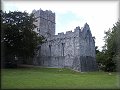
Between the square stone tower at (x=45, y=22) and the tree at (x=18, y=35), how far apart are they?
26690 mm

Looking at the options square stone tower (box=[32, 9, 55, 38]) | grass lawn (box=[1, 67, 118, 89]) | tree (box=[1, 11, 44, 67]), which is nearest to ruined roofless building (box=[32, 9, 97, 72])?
square stone tower (box=[32, 9, 55, 38])

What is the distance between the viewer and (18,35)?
41719mm

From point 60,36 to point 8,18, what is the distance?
62.5 ft

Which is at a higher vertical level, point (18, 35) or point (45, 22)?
point (45, 22)

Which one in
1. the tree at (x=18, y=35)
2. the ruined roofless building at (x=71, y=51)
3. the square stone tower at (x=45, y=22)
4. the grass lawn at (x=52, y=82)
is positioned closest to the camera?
the grass lawn at (x=52, y=82)

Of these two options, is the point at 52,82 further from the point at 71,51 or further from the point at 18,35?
the point at 71,51

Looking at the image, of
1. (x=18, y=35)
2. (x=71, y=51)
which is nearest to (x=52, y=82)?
(x=18, y=35)

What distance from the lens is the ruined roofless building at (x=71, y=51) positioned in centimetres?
5344

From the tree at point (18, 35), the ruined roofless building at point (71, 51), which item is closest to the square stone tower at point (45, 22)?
the ruined roofless building at point (71, 51)

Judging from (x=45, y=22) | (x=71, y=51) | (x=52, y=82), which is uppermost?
(x=45, y=22)

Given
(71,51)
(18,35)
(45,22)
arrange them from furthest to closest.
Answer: (45,22) → (71,51) → (18,35)

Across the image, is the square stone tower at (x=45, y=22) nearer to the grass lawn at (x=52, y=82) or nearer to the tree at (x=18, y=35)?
the tree at (x=18, y=35)

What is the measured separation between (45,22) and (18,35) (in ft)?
109

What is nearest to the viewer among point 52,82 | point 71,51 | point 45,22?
point 52,82
